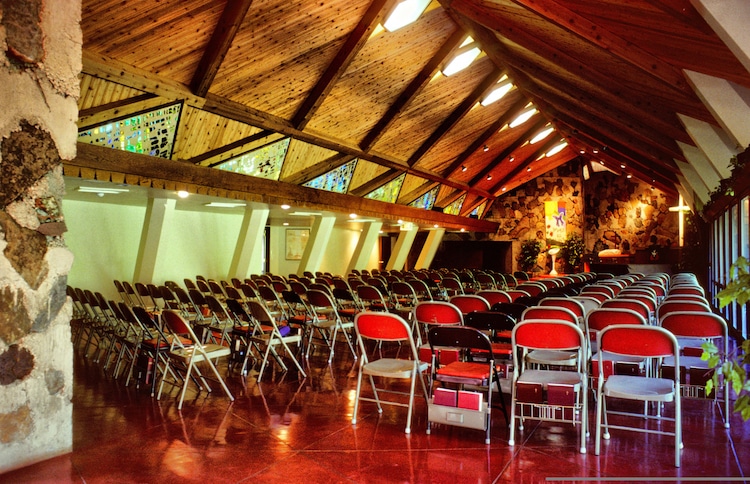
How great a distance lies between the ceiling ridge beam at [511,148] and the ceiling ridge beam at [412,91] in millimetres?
7643

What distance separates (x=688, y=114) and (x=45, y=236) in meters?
8.70

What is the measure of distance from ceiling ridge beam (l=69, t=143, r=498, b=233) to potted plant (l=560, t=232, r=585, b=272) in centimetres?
1326

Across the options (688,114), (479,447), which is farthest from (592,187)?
(479,447)

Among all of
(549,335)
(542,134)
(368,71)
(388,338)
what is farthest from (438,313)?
(542,134)

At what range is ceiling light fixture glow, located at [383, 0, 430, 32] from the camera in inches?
365

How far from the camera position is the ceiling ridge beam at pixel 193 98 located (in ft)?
24.6

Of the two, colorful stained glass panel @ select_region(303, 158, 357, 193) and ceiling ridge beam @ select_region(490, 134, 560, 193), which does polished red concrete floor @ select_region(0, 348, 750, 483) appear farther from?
ceiling ridge beam @ select_region(490, 134, 560, 193)

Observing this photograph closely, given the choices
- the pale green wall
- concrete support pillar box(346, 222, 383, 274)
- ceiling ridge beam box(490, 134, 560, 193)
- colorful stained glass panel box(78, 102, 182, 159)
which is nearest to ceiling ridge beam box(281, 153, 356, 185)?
the pale green wall

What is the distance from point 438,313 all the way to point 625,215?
25.1 metres

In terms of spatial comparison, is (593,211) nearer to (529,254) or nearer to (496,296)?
(529,254)

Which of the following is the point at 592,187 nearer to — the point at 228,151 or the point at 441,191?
the point at 441,191

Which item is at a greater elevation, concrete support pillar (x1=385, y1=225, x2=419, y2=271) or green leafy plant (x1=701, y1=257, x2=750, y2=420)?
concrete support pillar (x1=385, y1=225, x2=419, y2=271)

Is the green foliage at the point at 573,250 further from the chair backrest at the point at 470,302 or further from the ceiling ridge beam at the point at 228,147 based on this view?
the chair backrest at the point at 470,302

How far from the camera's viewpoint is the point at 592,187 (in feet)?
92.5
